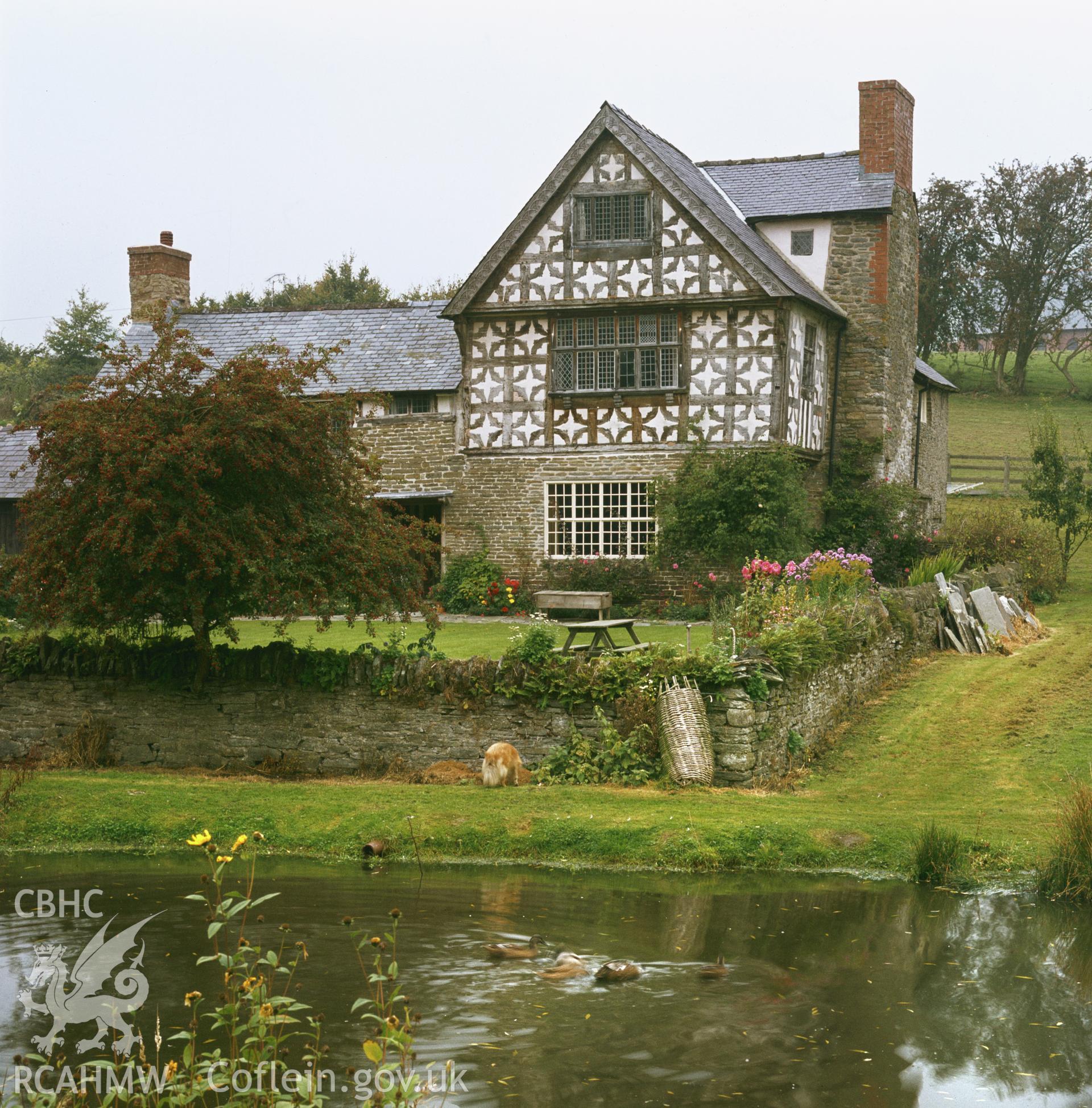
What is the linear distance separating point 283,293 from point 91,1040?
171 feet

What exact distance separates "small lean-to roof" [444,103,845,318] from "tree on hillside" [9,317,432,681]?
1168 centimetres

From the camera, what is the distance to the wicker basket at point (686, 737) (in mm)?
13250

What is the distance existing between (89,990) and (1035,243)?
56508mm

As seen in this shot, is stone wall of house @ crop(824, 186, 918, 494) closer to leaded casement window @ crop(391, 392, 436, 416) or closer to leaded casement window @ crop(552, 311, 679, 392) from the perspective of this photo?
leaded casement window @ crop(552, 311, 679, 392)

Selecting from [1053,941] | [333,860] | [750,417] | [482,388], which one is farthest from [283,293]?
[1053,941]

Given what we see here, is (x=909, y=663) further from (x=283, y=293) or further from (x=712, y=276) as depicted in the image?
(x=283, y=293)

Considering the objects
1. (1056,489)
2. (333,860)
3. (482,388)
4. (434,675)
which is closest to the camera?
(333,860)

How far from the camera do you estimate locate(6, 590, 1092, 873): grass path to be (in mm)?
11391

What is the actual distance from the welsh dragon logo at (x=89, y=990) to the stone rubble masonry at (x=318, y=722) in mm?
5883

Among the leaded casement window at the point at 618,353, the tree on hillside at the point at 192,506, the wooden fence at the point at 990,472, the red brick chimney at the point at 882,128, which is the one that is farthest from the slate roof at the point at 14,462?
the wooden fence at the point at 990,472

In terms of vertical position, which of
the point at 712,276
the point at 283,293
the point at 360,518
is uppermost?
the point at 283,293

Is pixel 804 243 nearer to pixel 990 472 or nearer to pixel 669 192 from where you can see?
pixel 669 192

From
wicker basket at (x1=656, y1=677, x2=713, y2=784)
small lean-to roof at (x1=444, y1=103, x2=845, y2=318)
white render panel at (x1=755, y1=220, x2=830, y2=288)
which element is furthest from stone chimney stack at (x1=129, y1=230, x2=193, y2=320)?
wicker basket at (x1=656, y1=677, x2=713, y2=784)

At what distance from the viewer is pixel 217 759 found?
15.1 m
